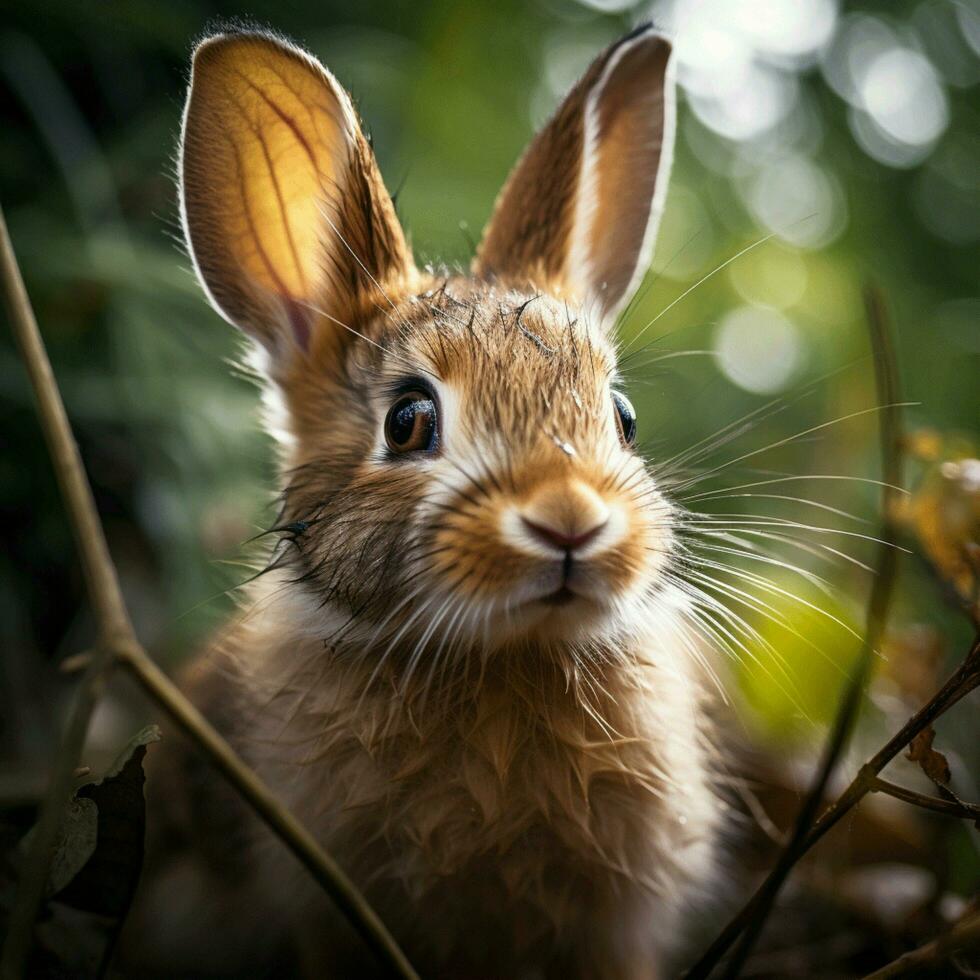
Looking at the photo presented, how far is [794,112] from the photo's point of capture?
341 cm

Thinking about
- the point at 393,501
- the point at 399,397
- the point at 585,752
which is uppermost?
the point at 399,397

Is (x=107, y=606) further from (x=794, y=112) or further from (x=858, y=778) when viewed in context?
(x=794, y=112)

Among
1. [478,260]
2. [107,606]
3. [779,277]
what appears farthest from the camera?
[779,277]

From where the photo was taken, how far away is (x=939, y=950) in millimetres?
1189

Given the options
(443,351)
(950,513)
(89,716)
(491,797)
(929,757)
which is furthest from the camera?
(443,351)

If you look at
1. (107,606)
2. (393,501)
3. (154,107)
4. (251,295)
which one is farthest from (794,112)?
(107,606)

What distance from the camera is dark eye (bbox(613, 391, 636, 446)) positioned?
1756mm

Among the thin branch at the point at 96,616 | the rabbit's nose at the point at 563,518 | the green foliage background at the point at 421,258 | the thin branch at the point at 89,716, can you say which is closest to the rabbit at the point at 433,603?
the rabbit's nose at the point at 563,518

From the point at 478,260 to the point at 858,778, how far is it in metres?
1.32

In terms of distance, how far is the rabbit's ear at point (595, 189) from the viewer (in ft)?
6.47

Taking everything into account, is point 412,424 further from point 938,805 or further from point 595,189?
point 938,805

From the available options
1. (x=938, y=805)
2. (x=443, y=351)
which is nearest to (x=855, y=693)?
(x=938, y=805)

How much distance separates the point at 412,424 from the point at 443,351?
129 millimetres

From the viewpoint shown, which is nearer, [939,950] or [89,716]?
[89,716]
